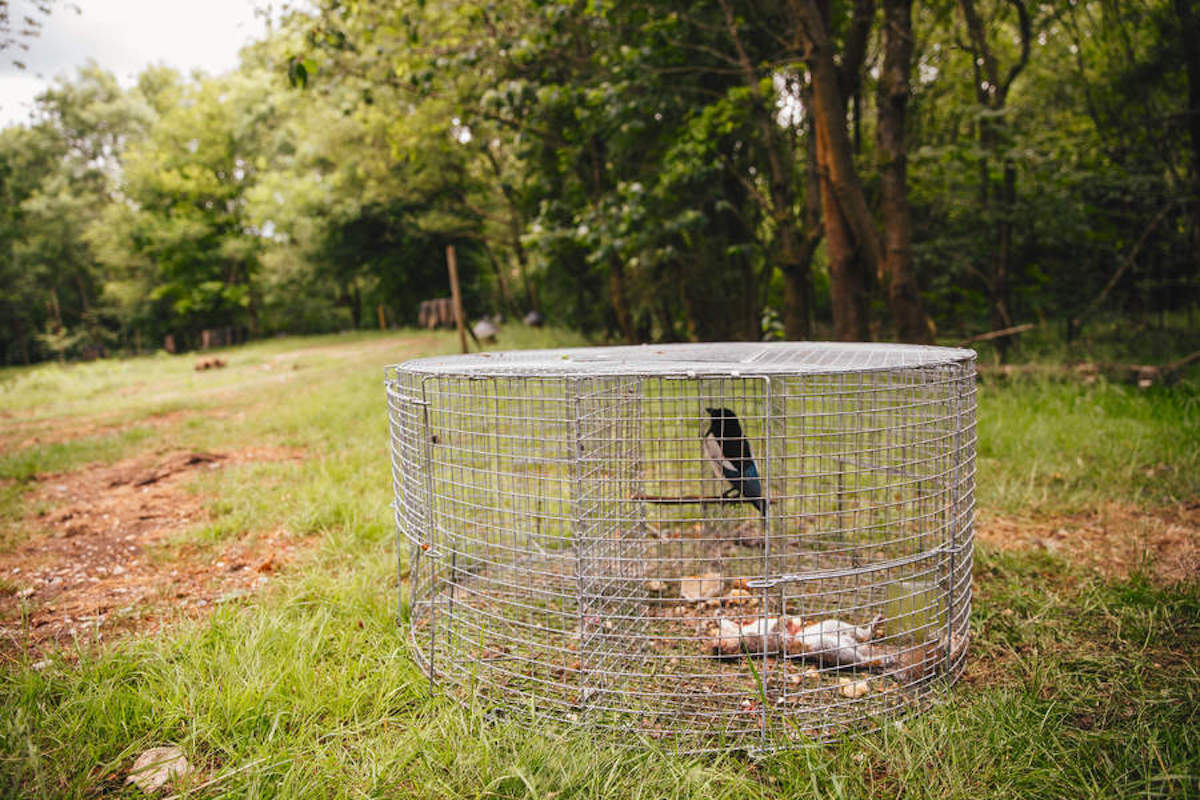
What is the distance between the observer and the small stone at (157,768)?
65.6 inches

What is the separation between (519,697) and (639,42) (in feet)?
22.9

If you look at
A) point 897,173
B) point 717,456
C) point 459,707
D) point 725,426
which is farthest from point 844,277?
point 459,707

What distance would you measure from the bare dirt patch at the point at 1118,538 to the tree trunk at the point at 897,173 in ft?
7.63

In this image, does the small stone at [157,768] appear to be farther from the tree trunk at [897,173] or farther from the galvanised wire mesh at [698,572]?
the tree trunk at [897,173]

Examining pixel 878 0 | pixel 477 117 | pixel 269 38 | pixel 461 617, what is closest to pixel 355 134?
pixel 477 117

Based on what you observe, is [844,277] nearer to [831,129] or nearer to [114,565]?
[831,129]

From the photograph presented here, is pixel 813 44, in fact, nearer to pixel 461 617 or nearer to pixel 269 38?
pixel 461 617

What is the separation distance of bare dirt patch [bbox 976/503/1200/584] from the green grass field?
22 millimetres

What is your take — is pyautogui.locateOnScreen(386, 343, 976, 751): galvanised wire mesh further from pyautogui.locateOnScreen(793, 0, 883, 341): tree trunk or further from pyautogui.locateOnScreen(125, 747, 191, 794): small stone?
pyautogui.locateOnScreen(793, 0, 883, 341): tree trunk

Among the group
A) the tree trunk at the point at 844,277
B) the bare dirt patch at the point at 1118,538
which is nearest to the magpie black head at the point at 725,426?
the bare dirt patch at the point at 1118,538

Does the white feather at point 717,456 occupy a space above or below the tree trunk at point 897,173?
below

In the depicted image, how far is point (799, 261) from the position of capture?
275 inches

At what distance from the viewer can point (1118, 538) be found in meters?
3.08

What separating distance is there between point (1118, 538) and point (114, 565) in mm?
5053
